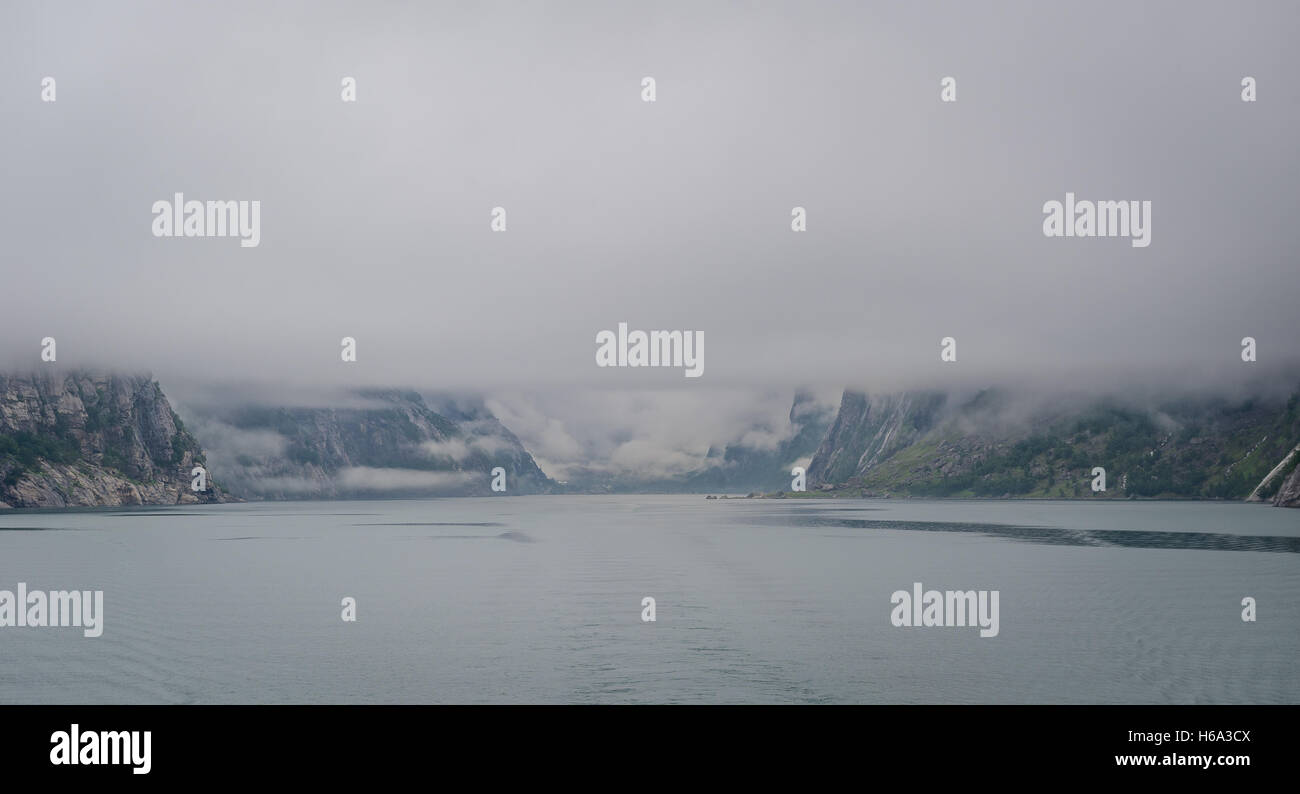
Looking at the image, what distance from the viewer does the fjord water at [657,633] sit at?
41.1m

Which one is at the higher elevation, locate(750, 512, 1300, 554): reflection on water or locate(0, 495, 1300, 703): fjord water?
locate(0, 495, 1300, 703): fjord water

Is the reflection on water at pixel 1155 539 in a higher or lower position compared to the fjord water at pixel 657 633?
lower

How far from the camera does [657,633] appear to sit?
55.1 meters

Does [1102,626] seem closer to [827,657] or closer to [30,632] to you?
[827,657]

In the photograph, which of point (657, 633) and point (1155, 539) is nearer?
point (657, 633)

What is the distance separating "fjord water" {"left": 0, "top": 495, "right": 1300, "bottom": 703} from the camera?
4109 centimetres

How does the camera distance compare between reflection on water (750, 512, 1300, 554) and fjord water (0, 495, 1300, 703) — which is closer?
fjord water (0, 495, 1300, 703)

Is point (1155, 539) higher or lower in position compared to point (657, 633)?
lower

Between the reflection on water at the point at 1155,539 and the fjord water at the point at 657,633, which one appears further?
the reflection on water at the point at 1155,539
